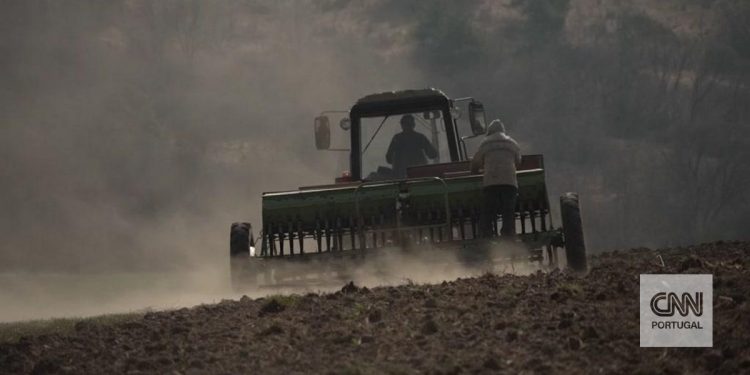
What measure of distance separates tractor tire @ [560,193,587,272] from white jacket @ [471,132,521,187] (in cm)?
74

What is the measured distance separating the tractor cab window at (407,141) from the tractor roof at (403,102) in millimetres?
89

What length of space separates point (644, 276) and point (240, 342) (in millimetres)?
3622

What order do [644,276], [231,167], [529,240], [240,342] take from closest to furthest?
[240,342]
[644,276]
[529,240]
[231,167]

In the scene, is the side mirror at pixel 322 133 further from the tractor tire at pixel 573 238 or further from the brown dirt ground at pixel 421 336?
the brown dirt ground at pixel 421 336

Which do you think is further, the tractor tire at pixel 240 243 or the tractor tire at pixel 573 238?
the tractor tire at pixel 240 243

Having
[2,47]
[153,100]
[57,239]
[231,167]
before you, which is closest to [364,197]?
[57,239]

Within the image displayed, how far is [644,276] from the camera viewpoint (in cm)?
1132

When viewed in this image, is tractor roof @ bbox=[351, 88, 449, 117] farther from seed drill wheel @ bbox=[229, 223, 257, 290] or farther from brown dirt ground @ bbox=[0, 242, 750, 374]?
brown dirt ground @ bbox=[0, 242, 750, 374]

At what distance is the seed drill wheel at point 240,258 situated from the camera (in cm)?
1518

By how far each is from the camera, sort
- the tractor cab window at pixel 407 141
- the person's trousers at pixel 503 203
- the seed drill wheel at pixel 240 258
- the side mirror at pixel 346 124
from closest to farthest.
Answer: the person's trousers at pixel 503 203 < the seed drill wheel at pixel 240 258 < the tractor cab window at pixel 407 141 < the side mirror at pixel 346 124

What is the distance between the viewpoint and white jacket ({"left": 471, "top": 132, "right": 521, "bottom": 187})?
14953 millimetres

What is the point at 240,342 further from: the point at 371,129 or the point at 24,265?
the point at 24,265

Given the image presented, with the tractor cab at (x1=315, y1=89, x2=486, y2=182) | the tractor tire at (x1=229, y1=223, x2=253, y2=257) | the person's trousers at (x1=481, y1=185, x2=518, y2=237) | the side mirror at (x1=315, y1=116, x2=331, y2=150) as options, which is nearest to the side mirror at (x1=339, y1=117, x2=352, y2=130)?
the tractor cab at (x1=315, y1=89, x2=486, y2=182)

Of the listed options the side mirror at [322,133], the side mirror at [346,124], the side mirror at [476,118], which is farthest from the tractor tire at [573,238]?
the side mirror at [346,124]
